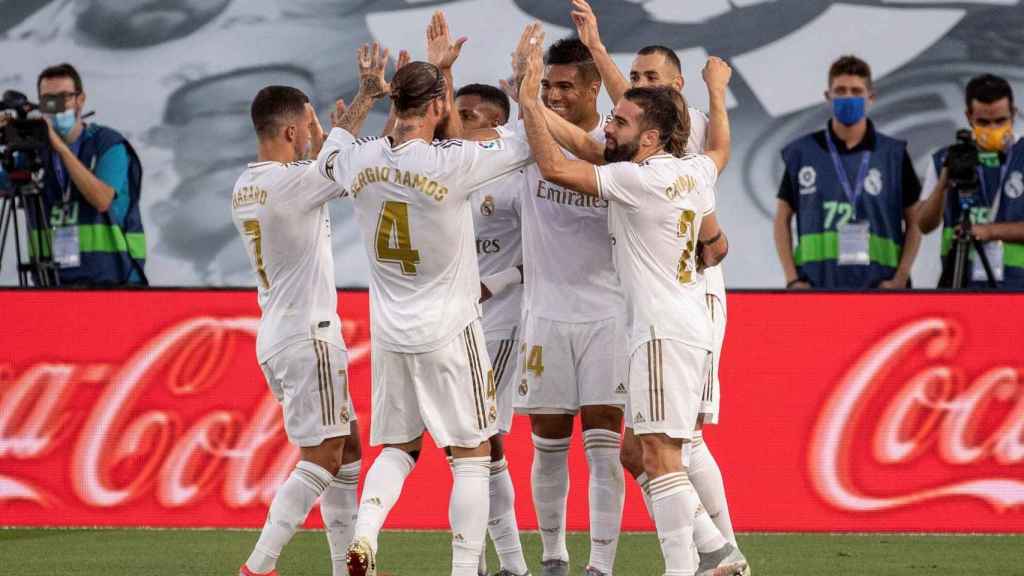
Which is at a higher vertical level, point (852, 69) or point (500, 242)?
point (852, 69)

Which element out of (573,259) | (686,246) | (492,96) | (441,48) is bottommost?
(573,259)

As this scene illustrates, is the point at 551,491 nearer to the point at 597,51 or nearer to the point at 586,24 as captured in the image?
the point at 597,51

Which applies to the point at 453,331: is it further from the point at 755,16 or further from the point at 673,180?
the point at 755,16

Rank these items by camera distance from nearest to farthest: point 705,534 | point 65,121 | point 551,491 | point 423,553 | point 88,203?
point 705,534, point 551,491, point 423,553, point 88,203, point 65,121

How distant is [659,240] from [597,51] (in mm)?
975

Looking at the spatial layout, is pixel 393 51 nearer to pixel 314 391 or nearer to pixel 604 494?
pixel 314 391

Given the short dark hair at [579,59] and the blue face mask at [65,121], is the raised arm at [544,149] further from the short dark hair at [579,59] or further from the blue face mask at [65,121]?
the blue face mask at [65,121]

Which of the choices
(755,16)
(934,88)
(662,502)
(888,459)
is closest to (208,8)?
(755,16)

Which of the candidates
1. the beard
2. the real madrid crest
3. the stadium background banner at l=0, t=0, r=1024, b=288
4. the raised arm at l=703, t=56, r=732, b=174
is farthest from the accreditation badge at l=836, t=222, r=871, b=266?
the beard

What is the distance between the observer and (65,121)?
33.9 feet

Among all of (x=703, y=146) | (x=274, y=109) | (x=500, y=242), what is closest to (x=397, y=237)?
(x=274, y=109)

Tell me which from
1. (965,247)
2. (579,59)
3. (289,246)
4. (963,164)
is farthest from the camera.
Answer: (965,247)

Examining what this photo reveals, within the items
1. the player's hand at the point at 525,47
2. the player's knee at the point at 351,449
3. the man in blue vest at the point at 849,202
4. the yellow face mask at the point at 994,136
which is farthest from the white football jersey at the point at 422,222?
the yellow face mask at the point at 994,136

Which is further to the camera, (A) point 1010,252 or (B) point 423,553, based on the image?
(A) point 1010,252
